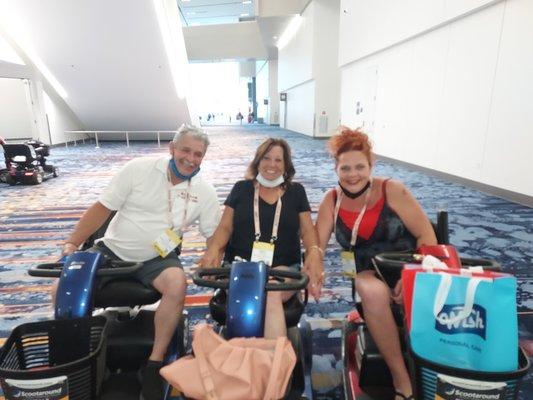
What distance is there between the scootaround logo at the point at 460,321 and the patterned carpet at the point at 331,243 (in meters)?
0.79

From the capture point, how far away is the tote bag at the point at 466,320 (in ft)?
3.35

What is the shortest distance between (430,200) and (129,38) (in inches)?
307

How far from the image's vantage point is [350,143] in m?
1.80

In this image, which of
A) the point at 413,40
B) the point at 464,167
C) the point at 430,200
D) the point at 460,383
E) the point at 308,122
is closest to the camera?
the point at 460,383

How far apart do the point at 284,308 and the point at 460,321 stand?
0.76 meters

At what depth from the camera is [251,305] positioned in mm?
1336

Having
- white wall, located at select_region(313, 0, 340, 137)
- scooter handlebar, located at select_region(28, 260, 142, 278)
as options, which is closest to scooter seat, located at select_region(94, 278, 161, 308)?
scooter handlebar, located at select_region(28, 260, 142, 278)

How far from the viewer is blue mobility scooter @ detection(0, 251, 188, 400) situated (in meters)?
1.21

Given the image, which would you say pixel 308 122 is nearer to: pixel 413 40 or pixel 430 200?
pixel 413 40

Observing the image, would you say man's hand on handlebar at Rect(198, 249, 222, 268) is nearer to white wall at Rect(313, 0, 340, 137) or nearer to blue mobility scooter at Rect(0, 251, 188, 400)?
blue mobility scooter at Rect(0, 251, 188, 400)

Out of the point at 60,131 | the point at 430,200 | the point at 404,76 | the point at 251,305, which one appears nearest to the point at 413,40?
the point at 404,76

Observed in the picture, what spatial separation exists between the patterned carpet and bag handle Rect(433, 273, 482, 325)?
0.81 m

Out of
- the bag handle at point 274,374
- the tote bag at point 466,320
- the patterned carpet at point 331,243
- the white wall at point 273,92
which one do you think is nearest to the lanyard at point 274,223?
the patterned carpet at point 331,243

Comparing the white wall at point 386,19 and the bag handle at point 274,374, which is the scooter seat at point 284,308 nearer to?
the bag handle at point 274,374
